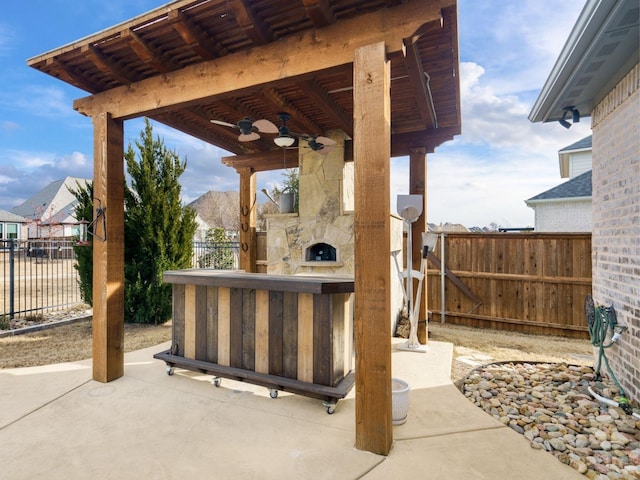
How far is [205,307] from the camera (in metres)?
3.04

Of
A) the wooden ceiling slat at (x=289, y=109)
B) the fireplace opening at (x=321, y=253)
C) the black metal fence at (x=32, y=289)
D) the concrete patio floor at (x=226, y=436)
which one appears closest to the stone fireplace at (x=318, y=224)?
the fireplace opening at (x=321, y=253)

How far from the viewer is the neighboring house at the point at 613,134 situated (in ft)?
7.50

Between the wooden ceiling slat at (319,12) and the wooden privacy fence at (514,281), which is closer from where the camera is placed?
the wooden ceiling slat at (319,12)

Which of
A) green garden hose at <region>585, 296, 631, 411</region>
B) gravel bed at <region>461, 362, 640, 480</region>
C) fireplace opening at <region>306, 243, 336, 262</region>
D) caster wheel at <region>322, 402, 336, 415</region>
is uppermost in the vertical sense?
fireplace opening at <region>306, 243, 336, 262</region>

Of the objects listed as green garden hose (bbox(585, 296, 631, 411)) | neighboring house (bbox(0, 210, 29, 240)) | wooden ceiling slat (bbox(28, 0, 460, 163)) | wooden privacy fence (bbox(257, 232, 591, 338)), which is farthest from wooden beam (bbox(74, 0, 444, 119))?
neighboring house (bbox(0, 210, 29, 240))

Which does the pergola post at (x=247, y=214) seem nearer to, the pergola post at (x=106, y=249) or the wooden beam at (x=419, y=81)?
the pergola post at (x=106, y=249)

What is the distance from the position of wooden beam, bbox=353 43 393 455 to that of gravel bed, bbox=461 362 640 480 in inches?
42.1

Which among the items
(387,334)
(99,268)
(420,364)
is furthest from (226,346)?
(420,364)

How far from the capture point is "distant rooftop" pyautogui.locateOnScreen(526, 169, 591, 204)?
10121mm

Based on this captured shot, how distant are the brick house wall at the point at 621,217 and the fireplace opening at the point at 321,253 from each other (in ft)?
10.0

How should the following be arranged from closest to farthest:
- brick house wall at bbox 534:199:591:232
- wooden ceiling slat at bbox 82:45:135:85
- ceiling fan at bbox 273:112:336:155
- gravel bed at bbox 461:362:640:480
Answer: gravel bed at bbox 461:362:640:480
wooden ceiling slat at bbox 82:45:135:85
ceiling fan at bbox 273:112:336:155
brick house wall at bbox 534:199:591:232

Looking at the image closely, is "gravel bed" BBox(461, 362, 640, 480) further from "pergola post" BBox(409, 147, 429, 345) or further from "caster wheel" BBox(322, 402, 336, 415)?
"caster wheel" BBox(322, 402, 336, 415)

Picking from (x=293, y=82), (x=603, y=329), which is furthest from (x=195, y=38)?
(x=603, y=329)

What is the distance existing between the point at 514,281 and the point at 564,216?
710 cm
